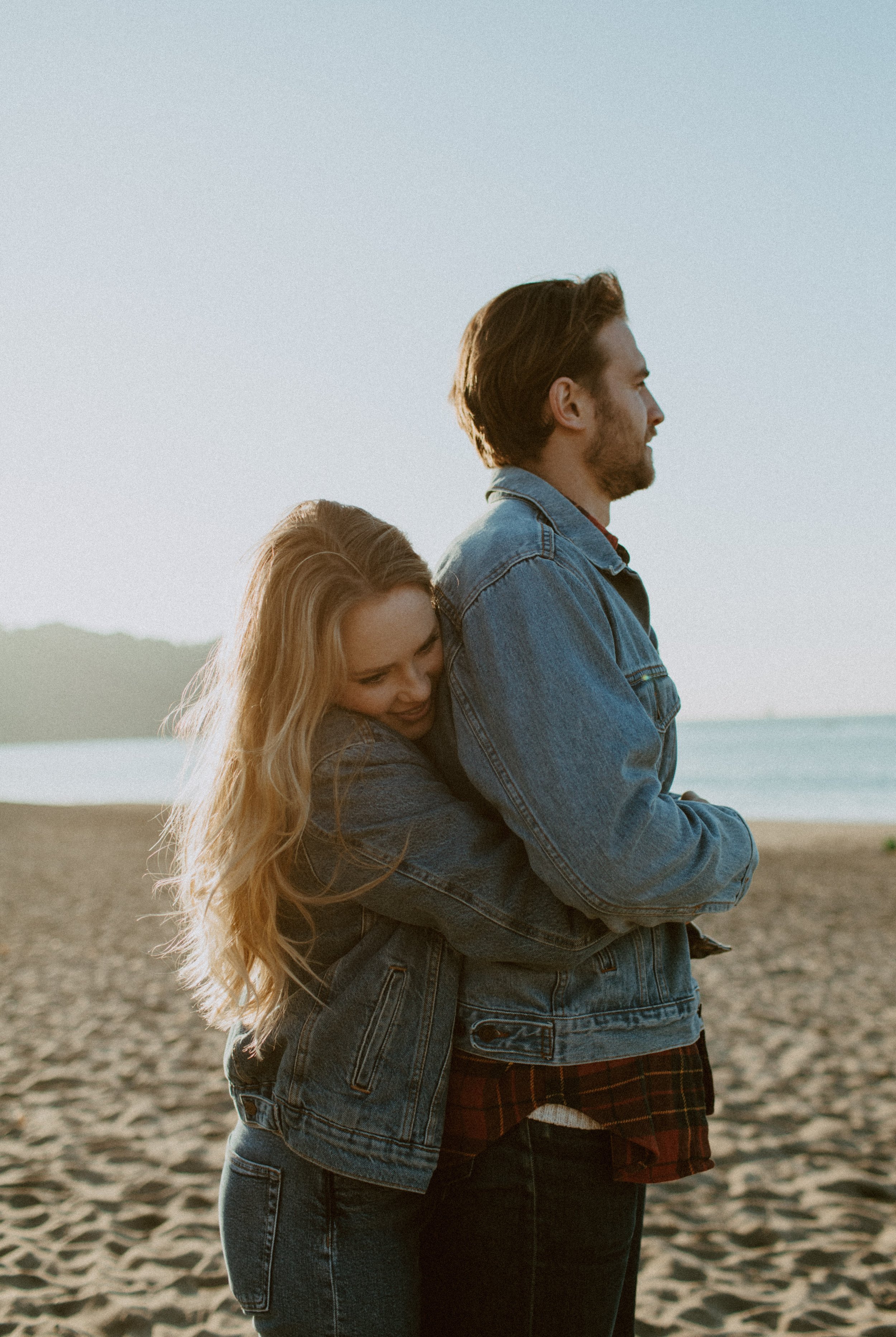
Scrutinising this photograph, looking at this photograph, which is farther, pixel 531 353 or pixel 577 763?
pixel 531 353

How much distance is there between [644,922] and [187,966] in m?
0.87

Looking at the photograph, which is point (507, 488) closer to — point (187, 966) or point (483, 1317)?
point (187, 966)

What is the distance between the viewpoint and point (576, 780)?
4.39 feet

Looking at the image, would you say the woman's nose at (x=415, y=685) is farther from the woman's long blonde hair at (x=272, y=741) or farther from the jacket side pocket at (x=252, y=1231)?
the jacket side pocket at (x=252, y=1231)

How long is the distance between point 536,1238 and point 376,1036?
0.38m

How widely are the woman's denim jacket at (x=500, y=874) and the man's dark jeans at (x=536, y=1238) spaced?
11cm

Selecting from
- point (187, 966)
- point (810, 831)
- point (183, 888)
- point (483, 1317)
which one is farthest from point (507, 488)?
point (810, 831)

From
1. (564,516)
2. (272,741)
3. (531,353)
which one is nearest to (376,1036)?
(272,741)

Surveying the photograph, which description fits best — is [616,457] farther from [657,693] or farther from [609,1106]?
[609,1106]

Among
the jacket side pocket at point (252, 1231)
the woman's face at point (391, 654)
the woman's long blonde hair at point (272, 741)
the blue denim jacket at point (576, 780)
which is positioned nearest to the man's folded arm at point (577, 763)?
the blue denim jacket at point (576, 780)

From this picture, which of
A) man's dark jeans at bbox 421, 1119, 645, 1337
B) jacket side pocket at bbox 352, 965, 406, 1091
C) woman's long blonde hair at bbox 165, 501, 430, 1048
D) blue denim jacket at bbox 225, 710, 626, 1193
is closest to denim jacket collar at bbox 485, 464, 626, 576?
woman's long blonde hair at bbox 165, 501, 430, 1048

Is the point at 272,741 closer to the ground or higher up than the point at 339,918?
higher up

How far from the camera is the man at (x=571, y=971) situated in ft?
4.47

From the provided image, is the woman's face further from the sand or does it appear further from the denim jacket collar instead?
the sand
